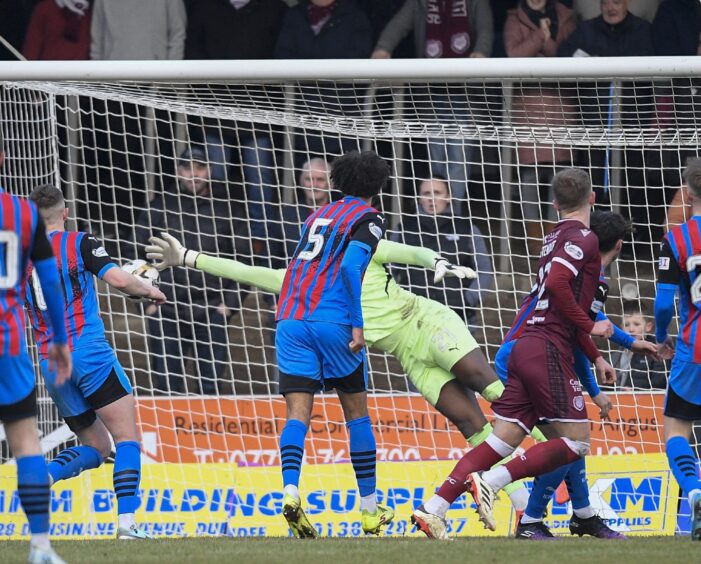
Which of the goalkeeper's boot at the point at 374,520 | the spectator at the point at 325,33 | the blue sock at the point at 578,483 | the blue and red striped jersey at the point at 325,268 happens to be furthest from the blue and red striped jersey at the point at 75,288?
the spectator at the point at 325,33

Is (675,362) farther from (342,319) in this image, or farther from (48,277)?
(48,277)

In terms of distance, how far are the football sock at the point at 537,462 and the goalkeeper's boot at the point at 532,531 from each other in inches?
24.4

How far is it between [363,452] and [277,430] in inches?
95.5

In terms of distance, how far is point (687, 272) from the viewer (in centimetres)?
660

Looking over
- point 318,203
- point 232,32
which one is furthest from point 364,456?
point 232,32

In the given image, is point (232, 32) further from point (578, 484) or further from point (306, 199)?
point (578, 484)

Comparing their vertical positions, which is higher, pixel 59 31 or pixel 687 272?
pixel 59 31

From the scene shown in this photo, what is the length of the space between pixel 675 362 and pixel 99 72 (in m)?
4.22

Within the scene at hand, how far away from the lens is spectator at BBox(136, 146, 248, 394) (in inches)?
393

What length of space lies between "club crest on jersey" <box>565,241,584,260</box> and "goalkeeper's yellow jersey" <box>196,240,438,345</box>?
1.81 m

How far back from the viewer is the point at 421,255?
25.3ft

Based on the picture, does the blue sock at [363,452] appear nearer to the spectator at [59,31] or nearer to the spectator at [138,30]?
the spectator at [138,30]

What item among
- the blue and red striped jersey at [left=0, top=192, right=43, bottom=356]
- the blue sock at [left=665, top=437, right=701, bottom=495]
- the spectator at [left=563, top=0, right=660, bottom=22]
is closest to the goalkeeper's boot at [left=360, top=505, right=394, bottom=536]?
the blue sock at [left=665, top=437, right=701, bottom=495]

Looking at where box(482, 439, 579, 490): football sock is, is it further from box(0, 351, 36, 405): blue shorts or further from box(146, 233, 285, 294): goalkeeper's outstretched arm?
box(0, 351, 36, 405): blue shorts
